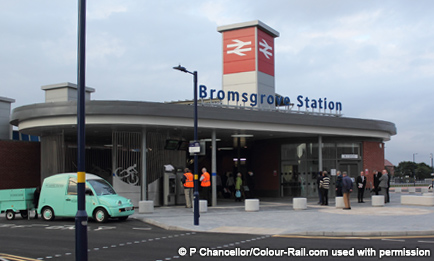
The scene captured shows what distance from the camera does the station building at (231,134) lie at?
2325 cm

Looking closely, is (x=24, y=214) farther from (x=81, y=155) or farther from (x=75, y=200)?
(x=81, y=155)

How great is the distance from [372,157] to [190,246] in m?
22.2

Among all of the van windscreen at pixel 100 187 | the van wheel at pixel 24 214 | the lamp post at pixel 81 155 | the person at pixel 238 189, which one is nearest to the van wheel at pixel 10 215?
the van wheel at pixel 24 214

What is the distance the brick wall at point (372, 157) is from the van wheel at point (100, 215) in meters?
18.7

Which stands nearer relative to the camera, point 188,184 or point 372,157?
point 188,184

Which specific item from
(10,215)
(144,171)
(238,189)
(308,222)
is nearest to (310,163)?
(238,189)

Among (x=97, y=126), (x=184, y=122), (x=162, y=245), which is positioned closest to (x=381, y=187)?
(x=184, y=122)

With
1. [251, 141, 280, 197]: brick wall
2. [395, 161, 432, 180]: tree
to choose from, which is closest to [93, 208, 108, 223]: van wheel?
[251, 141, 280, 197]: brick wall

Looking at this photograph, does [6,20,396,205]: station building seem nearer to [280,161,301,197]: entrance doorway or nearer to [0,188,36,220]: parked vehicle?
[280,161,301,197]: entrance doorway

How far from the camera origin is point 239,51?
109 ft

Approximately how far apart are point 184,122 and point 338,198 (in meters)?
8.29

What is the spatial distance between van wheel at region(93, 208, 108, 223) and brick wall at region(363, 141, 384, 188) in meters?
18.7

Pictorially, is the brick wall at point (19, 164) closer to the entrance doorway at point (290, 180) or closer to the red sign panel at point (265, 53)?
the red sign panel at point (265, 53)

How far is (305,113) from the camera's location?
2938 cm
